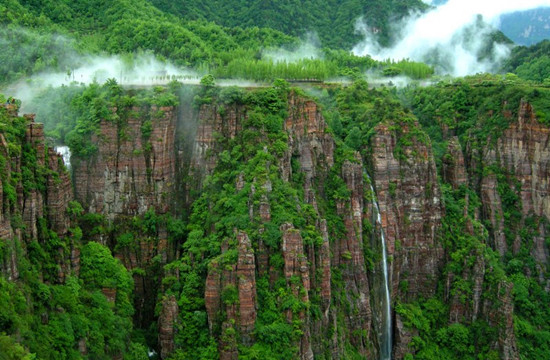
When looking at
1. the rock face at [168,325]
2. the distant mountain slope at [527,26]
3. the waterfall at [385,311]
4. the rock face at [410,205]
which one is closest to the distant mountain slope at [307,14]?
the distant mountain slope at [527,26]

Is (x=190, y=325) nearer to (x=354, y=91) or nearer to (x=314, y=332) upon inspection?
(x=314, y=332)

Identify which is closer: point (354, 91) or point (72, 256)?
point (72, 256)

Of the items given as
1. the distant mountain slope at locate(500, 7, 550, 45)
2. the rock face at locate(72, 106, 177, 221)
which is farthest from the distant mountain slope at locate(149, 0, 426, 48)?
the rock face at locate(72, 106, 177, 221)

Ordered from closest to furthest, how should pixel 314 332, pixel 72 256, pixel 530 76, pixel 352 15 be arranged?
1. pixel 72 256
2. pixel 314 332
3. pixel 530 76
4. pixel 352 15

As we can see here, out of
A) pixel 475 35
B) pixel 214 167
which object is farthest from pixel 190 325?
pixel 475 35

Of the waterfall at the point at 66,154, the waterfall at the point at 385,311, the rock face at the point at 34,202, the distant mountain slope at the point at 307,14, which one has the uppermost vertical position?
the distant mountain slope at the point at 307,14

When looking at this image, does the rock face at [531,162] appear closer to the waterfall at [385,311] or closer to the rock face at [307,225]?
the rock face at [307,225]
